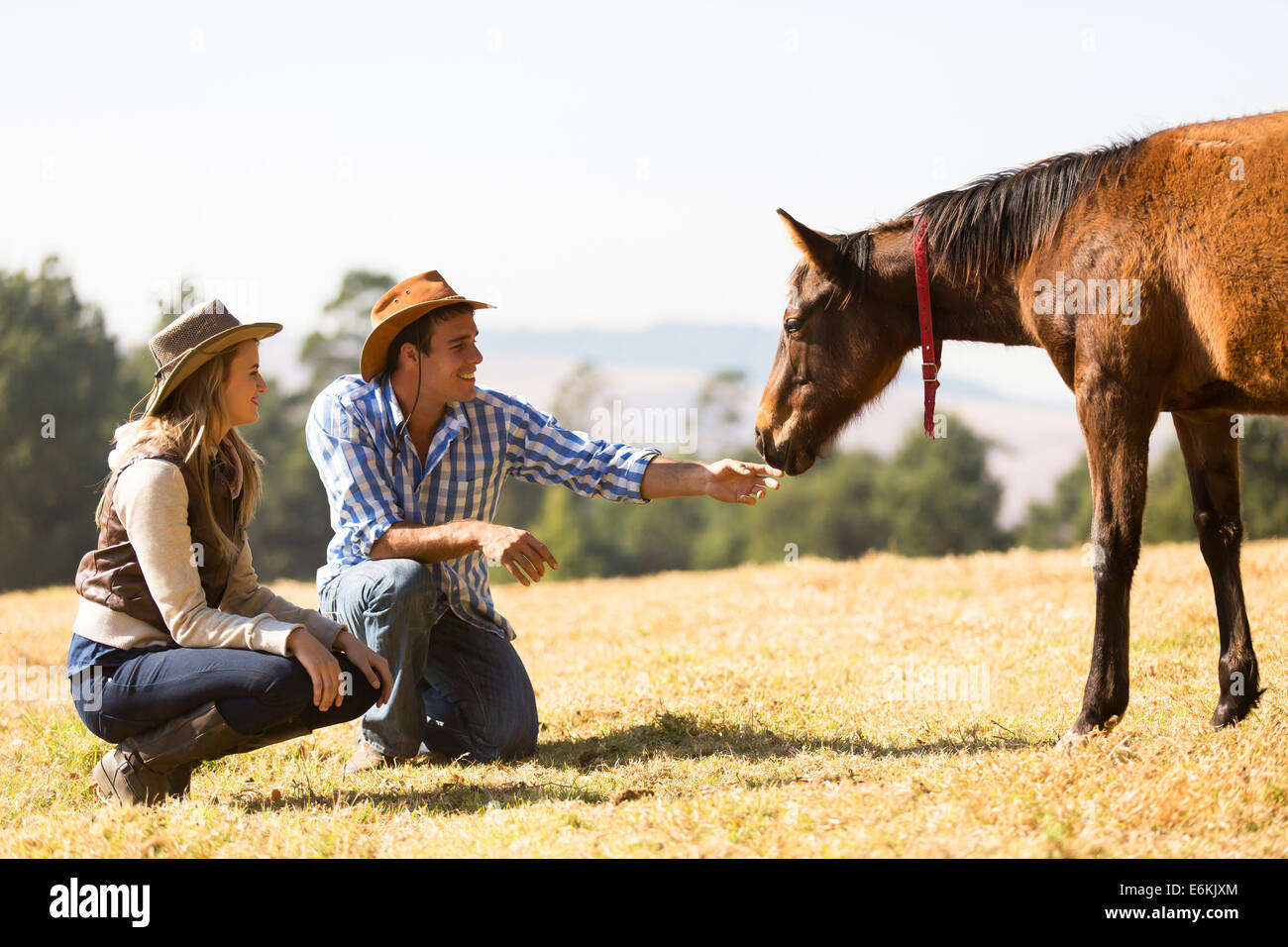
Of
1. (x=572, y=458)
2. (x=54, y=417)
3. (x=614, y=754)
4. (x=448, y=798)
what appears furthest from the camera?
(x=54, y=417)

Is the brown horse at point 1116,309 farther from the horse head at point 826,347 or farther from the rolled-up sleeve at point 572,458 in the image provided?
the rolled-up sleeve at point 572,458

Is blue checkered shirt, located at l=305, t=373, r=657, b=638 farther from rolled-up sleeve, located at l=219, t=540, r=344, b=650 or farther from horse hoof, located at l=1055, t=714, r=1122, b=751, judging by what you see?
horse hoof, located at l=1055, t=714, r=1122, b=751

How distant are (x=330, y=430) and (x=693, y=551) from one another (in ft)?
193

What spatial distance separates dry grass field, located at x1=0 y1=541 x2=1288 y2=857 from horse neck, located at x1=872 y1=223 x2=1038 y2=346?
1.94m

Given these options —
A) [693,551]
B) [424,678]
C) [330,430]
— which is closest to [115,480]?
[330,430]

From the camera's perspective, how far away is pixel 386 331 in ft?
17.7

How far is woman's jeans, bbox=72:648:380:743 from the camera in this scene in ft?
14.3

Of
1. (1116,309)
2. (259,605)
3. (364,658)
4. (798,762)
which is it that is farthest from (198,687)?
(1116,309)

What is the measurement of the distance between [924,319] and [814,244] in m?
0.67

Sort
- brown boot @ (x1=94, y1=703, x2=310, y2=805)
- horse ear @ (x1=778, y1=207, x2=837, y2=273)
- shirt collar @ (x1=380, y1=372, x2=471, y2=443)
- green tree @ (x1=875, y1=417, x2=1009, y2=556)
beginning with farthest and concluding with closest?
green tree @ (x1=875, y1=417, x2=1009, y2=556), horse ear @ (x1=778, y1=207, x2=837, y2=273), shirt collar @ (x1=380, y1=372, x2=471, y2=443), brown boot @ (x1=94, y1=703, x2=310, y2=805)

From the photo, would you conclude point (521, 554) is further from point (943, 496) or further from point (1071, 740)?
point (943, 496)

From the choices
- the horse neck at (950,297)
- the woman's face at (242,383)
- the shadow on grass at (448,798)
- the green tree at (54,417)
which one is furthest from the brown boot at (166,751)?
the green tree at (54,417)

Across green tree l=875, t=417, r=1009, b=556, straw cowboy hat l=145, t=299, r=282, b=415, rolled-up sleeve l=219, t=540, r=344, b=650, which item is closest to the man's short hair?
straw cowboy hat l=145, t=299, r=282, b=415

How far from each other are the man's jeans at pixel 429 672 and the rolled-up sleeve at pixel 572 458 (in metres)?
0.86
